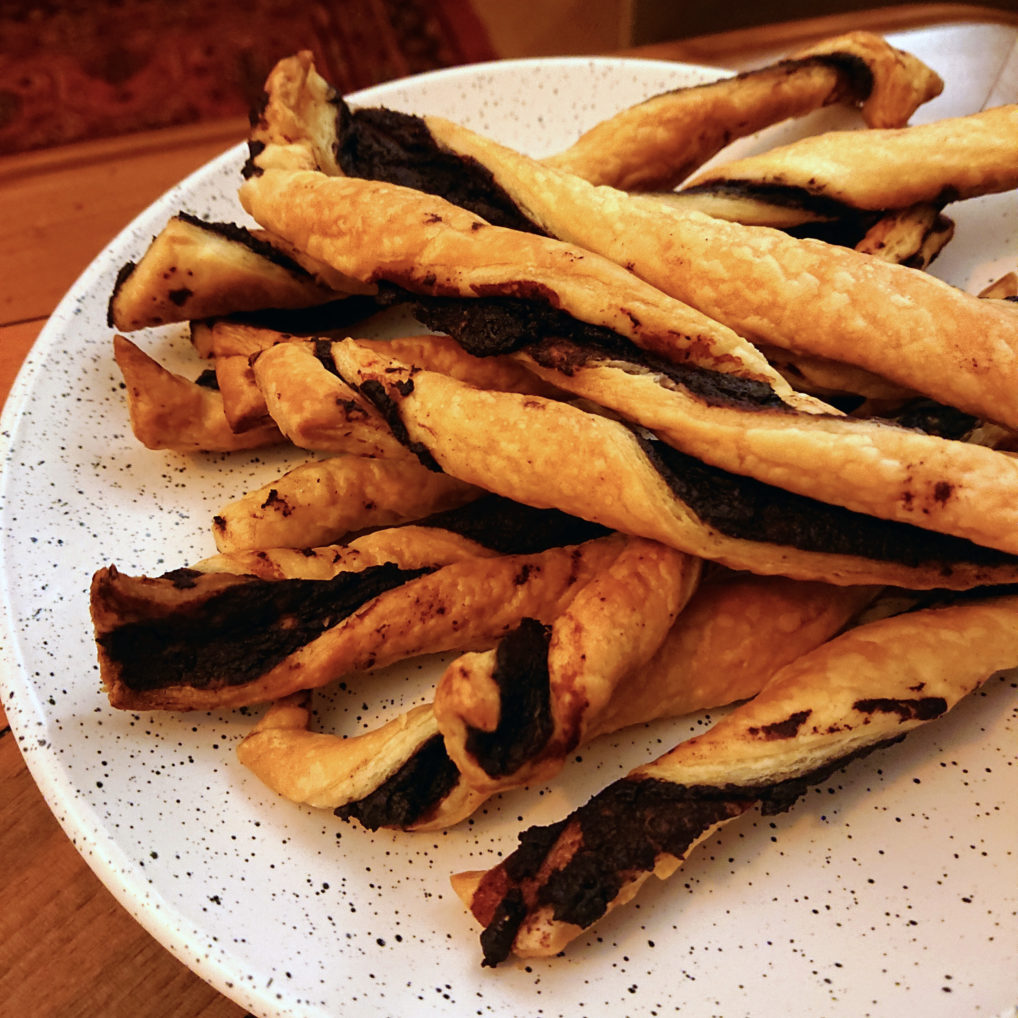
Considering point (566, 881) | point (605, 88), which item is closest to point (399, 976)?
point (566, 881)

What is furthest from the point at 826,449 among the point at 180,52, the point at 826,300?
the point at 180,52

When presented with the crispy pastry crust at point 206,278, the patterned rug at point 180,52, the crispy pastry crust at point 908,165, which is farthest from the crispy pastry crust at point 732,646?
the patterned rug at point 180,52

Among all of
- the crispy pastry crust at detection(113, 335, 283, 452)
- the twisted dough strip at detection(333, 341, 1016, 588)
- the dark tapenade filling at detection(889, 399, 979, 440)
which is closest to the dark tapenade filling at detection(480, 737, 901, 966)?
the twisted dough strip at detection(333, 341, 1016, 588)

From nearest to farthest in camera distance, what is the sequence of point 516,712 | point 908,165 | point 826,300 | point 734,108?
point 516,712 → point 826,300 → point 908,165 → point 734,108

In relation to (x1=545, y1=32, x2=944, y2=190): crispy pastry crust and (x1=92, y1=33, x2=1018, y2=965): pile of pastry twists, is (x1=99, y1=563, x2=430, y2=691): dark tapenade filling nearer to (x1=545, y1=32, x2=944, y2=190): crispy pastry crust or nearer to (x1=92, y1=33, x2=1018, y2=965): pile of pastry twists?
(x1=92, y1=33, x2=1018, y2=965): pile of pastry twists

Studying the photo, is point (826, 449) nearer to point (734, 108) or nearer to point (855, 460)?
point (855, 460)

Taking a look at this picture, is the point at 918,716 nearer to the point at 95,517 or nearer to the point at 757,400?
the point at 757,400

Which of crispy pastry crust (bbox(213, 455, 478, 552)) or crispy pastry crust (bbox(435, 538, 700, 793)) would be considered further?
crispy pastry crust (bbox(213, 455, 478, 552))

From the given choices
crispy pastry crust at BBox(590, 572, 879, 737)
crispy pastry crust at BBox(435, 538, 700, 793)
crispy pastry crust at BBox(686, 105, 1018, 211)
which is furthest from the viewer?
crispy pastry crust at BBox(686, 105, 1018, 211)
